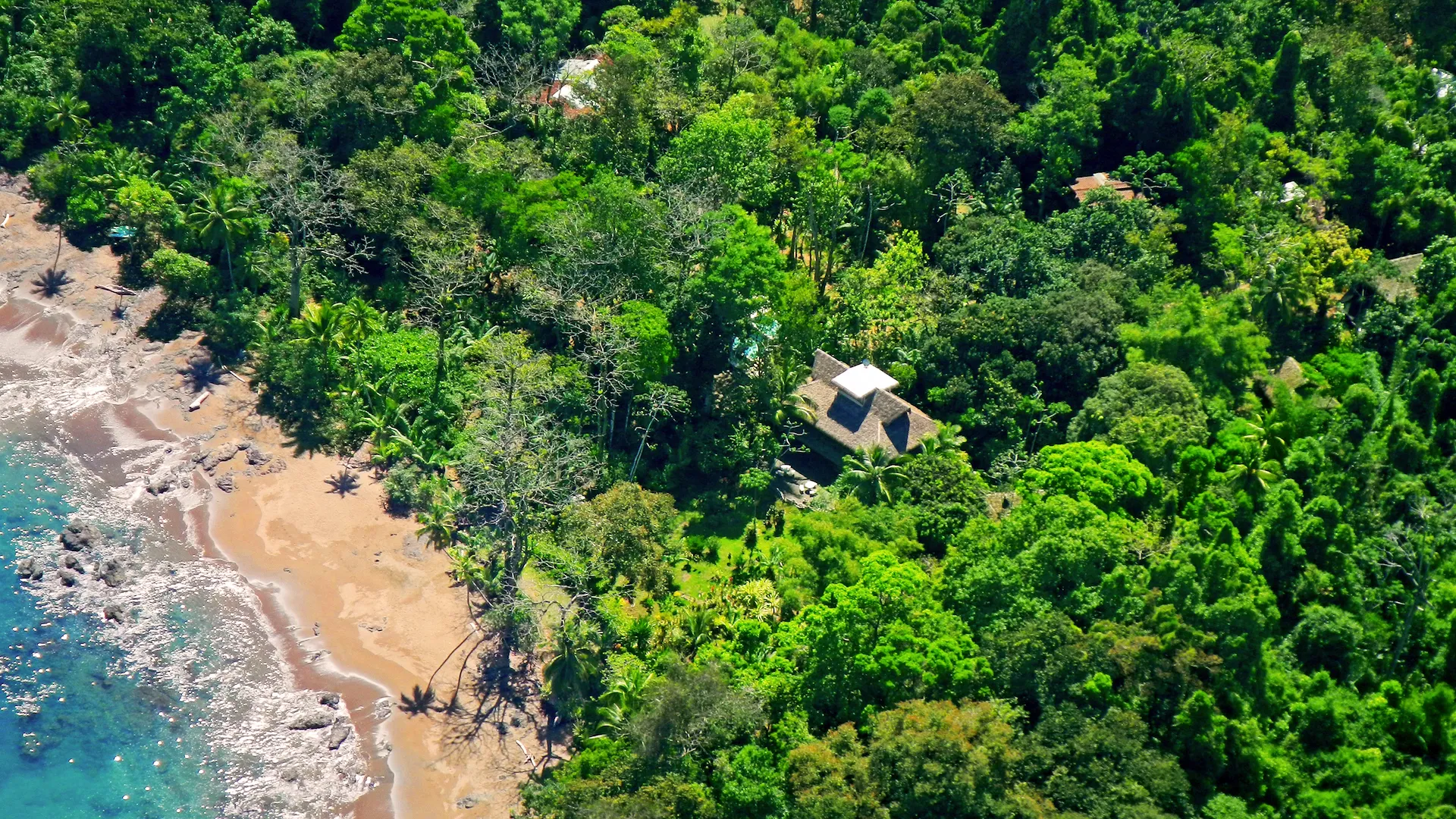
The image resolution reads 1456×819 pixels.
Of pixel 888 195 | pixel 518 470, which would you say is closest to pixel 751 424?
pixel 518 470

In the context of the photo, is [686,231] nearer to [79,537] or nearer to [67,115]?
[79,537]

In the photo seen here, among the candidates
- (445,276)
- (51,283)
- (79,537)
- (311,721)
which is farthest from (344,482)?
(51,283)

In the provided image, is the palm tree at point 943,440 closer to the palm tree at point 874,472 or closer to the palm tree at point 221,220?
the palm tree at point 874,472

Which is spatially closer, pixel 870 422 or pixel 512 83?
pixel 870 422

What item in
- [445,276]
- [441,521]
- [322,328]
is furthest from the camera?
[445,276]

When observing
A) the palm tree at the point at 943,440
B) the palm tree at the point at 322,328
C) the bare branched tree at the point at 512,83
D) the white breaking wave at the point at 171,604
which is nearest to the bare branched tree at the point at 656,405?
the palm tree at the point at 943,440

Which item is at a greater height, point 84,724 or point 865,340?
point 865,340

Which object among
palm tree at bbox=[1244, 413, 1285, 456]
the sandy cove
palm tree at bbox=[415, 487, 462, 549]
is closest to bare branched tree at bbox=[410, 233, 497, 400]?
palm tree at bbox=[415, 487, 462, 549]

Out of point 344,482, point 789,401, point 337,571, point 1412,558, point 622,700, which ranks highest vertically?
point 1412,558
